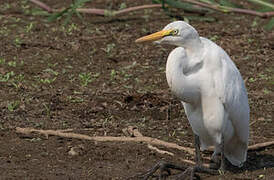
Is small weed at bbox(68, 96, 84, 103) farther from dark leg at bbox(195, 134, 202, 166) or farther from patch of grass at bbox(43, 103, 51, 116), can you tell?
dark leg at bbox(195, 134, 202, 166)

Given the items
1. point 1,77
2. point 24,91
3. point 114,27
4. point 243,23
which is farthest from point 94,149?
point 243,23

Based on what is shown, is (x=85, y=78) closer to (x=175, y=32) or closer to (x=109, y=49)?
(x=109, y=49)

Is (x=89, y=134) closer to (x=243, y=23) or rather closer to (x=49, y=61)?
(x=49, y=61)

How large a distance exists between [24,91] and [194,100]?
2422 mm

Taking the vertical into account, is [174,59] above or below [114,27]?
above

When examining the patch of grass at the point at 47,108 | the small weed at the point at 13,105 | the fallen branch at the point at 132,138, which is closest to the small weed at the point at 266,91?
the fallen branch at the point at 132,138

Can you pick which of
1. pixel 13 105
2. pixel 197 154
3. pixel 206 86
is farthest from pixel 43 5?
pixel 206 86

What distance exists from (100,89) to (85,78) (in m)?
0.34

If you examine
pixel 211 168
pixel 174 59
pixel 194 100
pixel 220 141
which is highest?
pixel 174 59

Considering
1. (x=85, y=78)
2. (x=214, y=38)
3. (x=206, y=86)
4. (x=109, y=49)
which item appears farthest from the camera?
(x=214, y=38)

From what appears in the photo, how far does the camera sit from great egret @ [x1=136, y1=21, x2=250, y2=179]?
12.2 ft

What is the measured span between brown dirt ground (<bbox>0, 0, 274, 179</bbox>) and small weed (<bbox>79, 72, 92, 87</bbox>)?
0.11ft

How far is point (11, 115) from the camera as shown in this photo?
203 inches

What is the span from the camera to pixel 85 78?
6.25 metres
